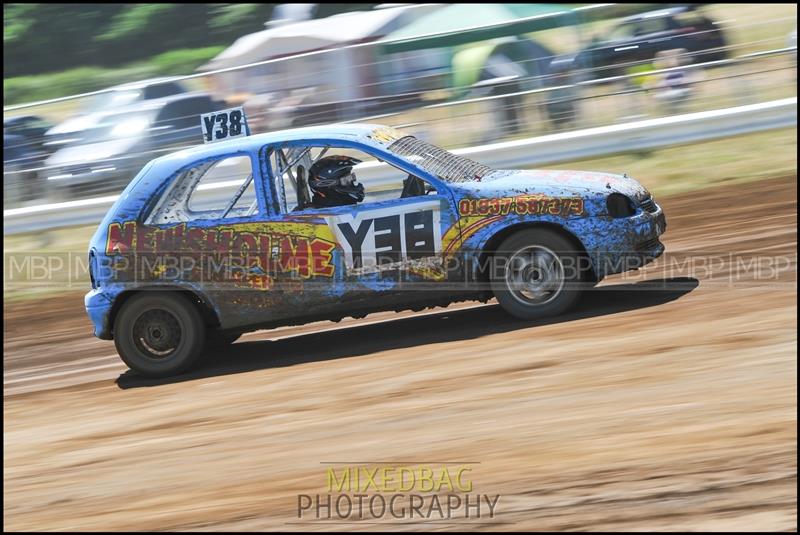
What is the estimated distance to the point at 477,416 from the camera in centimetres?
606

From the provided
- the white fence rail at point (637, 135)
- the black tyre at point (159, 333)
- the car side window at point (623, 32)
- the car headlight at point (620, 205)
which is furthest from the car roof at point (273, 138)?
the car side window at point (623, 32)

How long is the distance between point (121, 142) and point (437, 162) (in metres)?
5.79

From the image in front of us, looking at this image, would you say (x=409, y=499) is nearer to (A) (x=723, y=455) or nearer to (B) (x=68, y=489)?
(A) (x=723, y=455)

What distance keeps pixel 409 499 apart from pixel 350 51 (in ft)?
25.7

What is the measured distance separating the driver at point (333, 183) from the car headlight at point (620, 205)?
5.63 feet

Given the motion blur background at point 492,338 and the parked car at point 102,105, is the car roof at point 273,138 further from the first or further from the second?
the parked car at point 102,105

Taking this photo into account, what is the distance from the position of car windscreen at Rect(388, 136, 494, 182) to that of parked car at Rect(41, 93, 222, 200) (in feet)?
15.9

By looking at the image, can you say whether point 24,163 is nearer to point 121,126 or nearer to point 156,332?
point 121,126

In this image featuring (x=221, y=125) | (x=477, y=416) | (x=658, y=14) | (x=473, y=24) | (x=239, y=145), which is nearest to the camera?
(x=477, y=416)

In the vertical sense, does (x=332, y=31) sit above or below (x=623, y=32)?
above

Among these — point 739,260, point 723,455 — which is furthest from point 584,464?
point 739,260

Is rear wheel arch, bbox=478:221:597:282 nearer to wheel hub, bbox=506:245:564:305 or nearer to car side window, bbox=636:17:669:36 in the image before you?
wheel hub, bbox=506:245:564:305

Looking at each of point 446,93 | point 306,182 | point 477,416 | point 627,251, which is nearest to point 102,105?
point 446,93

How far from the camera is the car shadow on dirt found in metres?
7.62
